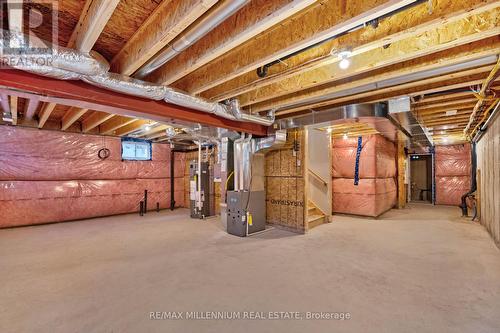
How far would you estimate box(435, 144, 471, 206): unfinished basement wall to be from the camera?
316 inches

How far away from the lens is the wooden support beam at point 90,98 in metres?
2.12

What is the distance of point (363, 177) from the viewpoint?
6.10 meters

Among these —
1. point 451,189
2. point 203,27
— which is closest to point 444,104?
point 203,27

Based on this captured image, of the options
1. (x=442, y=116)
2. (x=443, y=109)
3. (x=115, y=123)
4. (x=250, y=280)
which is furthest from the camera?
Result: (x=115, y=123)

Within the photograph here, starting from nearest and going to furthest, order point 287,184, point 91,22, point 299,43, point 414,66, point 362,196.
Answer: point 91,22 < point 299,43 < point 414,66 < point 287,184 < point 362,196

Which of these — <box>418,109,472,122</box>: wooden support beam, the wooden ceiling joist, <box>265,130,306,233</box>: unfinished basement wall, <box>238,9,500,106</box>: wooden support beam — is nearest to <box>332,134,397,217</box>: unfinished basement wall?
<box>418,109,472,122</box>: wooden support beam

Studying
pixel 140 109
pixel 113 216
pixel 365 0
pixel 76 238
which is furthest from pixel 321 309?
pixel 113 216

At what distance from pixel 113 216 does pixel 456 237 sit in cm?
805

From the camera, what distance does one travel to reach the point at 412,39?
2074mm

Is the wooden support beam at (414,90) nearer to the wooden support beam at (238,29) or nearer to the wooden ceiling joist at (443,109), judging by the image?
the wooden ceiling joist at (443,109)

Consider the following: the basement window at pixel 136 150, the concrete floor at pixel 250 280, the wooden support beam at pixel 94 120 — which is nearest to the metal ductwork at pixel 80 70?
the concrete floor at pixel 250 280

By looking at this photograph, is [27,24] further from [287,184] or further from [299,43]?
[287,184]

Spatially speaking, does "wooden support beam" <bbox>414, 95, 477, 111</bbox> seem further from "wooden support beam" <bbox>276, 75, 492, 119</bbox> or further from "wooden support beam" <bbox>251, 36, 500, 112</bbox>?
"wooden support beam" <bbox>251, 36, 500, 112</bbox>

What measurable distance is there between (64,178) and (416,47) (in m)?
7.36
